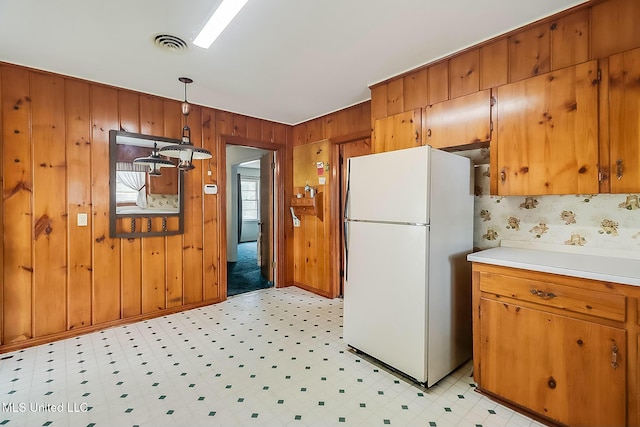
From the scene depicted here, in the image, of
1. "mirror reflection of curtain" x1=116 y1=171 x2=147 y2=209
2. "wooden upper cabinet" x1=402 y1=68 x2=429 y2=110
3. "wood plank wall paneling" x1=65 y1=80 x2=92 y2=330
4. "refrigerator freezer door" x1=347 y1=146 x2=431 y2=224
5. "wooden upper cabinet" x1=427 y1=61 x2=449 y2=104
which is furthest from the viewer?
"mirror reflection of curtain" x1=116 y1=171 x2=147 y2=209

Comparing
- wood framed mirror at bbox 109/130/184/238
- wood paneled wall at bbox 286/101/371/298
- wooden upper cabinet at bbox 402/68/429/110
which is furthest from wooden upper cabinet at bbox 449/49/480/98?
wood framed mirror at bbox 109/130/184/238

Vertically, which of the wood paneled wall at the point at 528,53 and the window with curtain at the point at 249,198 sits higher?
the wood paneled wall at the point at 528,53

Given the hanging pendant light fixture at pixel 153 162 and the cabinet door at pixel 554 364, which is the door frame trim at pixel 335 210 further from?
the cabinet door at pixel 554 364

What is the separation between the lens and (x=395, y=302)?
2137 mm

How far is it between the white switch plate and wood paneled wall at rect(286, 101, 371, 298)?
2.42 m

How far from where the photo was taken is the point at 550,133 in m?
1.85

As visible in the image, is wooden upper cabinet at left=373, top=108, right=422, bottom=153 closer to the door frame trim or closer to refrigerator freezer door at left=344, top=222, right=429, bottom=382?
refrigerator freezer door at left=344, top=222, right=429, bottom=382

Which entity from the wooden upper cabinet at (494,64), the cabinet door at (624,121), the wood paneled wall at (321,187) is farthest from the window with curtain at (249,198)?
the cabinet door at (624,121)

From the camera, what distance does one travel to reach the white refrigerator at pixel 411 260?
1.98m

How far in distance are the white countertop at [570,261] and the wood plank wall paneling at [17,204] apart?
12.0 ft

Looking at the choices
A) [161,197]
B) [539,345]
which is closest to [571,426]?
[539,345]

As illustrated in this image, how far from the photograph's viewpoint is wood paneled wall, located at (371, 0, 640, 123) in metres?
1.66

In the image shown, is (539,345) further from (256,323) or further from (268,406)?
(256,323)

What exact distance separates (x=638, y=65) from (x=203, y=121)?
3.76 metres
